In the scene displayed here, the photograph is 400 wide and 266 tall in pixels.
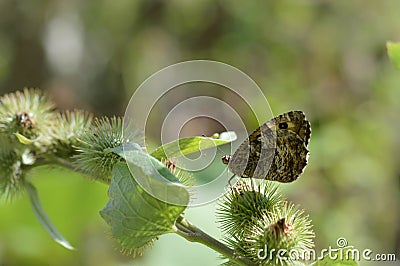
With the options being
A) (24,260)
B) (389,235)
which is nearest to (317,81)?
(389,235)

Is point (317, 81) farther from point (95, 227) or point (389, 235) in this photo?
point (95, 227)

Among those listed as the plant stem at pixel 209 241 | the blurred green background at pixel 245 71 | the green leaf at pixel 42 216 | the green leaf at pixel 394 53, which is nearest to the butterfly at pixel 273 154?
the plant stem at pixel 209 241

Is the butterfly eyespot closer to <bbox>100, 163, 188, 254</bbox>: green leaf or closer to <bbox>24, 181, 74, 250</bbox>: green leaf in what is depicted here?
<bbox>100, 163, 188, 254</bbox>: green leaf

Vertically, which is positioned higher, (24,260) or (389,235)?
(389,235)

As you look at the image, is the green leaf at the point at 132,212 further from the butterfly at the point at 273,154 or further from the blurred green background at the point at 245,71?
the blurred green background at the point at 245,71

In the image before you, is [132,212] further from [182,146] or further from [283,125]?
[283,125]

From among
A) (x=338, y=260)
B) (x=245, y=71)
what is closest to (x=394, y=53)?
(x=338, y=260)

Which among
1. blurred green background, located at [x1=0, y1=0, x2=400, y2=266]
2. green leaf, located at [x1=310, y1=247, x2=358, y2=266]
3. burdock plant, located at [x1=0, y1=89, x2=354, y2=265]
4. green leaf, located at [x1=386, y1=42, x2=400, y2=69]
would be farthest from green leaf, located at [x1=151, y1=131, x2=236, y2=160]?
blurred green background, located at [x1=0, y1=0, x2=400, y2=266]
